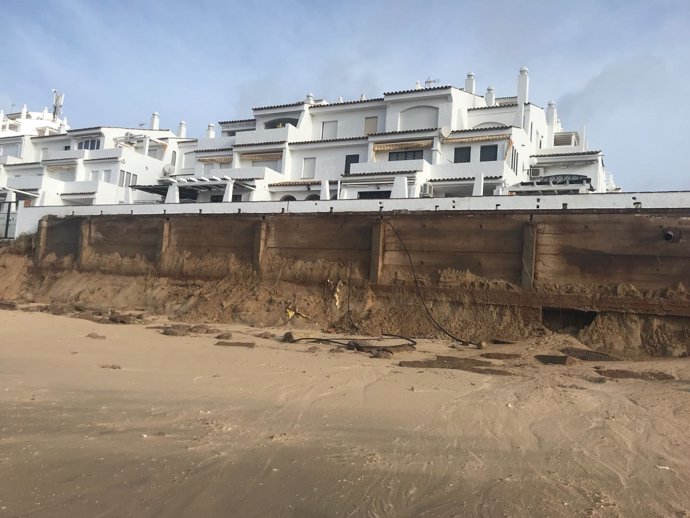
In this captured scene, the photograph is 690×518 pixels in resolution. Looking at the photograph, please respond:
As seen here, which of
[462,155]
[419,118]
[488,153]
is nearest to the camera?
[488,153]

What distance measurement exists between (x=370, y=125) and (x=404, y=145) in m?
5.68

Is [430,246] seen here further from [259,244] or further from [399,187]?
[399,187]

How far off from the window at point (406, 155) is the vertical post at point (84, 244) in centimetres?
1792

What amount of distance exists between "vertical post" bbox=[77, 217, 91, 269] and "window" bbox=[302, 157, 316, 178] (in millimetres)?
15104

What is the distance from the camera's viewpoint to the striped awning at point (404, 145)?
30.9 m

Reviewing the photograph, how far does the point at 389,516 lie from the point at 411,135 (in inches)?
1158

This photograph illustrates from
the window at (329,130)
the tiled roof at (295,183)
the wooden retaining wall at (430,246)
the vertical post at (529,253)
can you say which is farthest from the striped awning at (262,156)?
the vertical post at (529,253)


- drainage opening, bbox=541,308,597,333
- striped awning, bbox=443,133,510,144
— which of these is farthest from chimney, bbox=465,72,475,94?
drainage opening, bbox=541,308,597,333

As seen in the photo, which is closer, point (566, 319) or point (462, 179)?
point (566, 319)

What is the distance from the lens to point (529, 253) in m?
15.1

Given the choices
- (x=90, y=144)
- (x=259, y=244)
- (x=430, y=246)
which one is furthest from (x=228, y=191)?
(x=90, y=144)

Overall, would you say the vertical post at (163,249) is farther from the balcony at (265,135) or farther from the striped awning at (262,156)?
the balcony at (265,135)

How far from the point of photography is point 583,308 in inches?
553

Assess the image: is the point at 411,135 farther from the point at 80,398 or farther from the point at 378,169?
the point at 80,398
